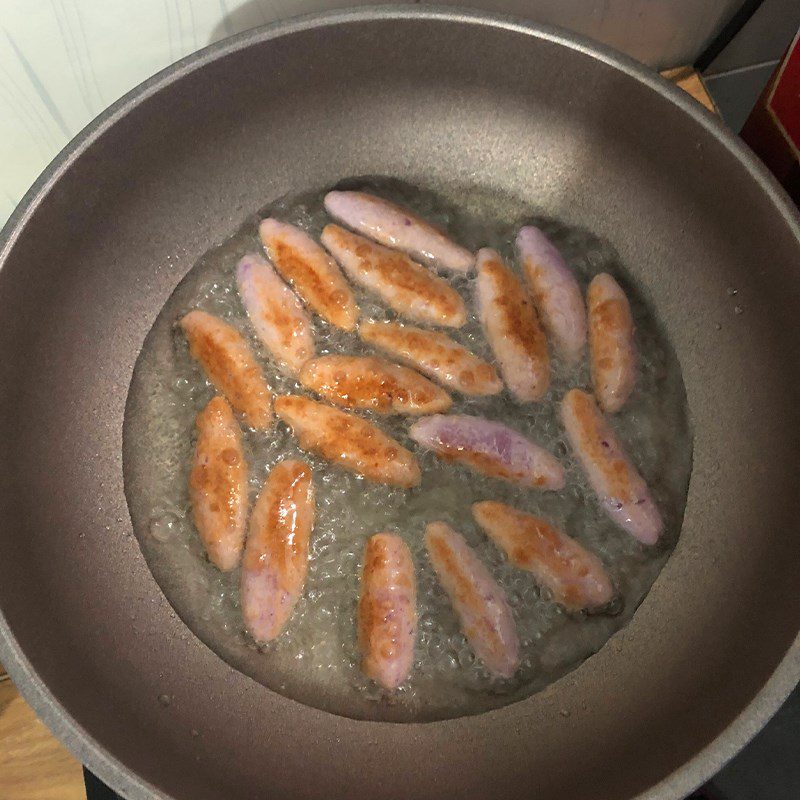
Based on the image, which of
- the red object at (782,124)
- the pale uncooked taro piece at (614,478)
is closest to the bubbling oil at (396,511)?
the pale uncooked taro piece at (614,478)

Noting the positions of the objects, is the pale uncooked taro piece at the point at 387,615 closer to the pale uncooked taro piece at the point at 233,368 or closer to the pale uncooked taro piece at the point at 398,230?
the pale uncooked taro piece at the point at 233,368

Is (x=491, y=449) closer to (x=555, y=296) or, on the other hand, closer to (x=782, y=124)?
(x=555, y=296)

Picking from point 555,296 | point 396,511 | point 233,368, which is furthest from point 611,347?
point 233,368

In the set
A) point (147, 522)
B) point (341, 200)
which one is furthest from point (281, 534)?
point (341, 200)

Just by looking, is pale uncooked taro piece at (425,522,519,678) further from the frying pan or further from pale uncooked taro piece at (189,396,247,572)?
pale uncooked taro piece at (189,396,247,572)

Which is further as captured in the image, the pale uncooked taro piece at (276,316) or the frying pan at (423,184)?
the pale uncooked taro piece at (276,316)

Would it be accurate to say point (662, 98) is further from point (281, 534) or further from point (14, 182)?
point (14, 182)
